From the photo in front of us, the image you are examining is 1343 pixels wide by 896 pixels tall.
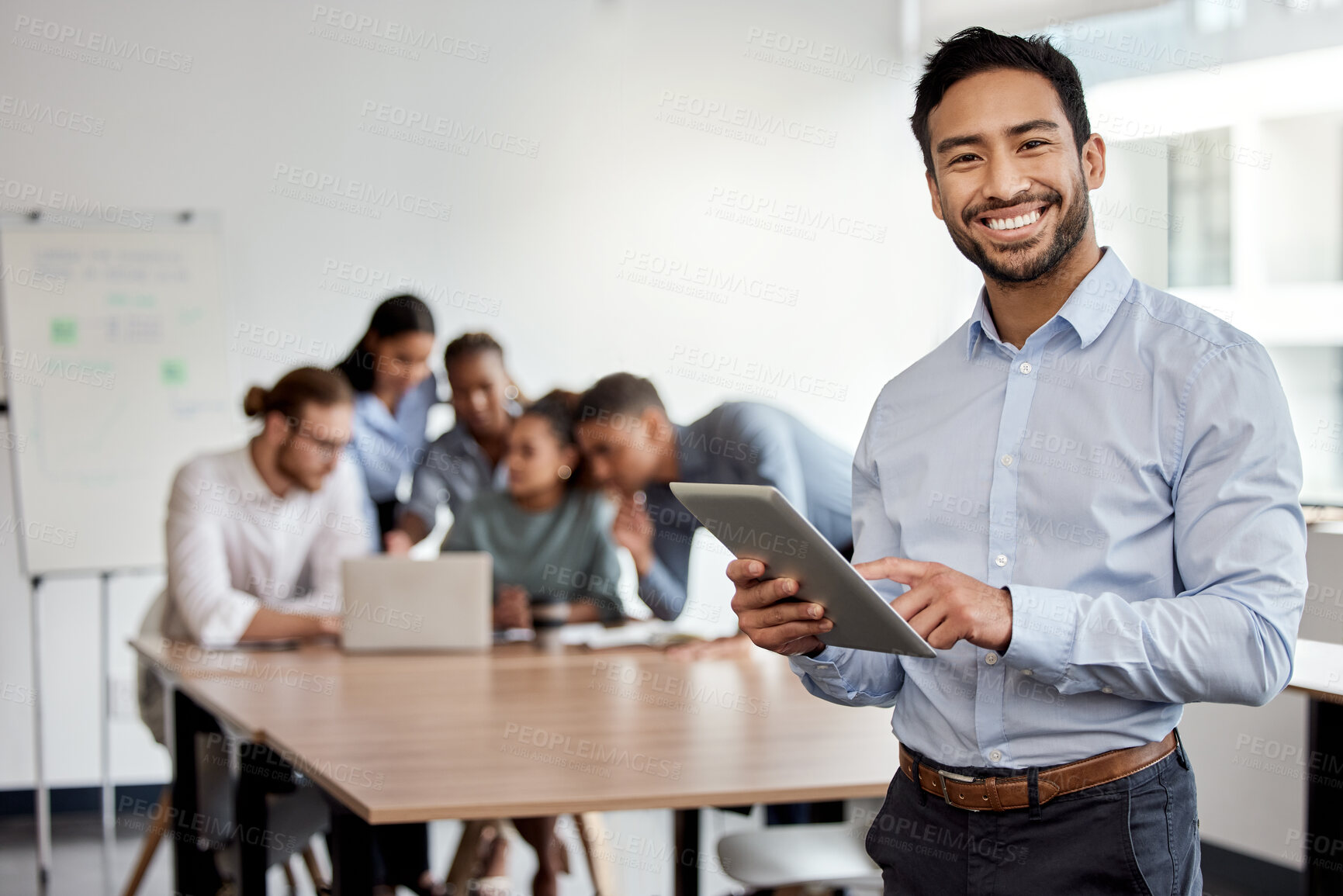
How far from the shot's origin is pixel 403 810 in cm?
202

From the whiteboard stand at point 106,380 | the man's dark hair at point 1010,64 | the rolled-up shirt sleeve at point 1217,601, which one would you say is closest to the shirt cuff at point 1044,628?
the rolled-up shirt sleeve at point 1217,601

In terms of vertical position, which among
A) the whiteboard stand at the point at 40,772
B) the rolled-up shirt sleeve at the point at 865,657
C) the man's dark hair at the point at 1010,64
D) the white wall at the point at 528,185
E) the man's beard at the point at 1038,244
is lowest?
the whiteboard stand at the point at 40,772

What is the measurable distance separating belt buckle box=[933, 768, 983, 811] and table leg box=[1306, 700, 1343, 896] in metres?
1.07

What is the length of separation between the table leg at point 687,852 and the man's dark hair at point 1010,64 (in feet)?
4.75

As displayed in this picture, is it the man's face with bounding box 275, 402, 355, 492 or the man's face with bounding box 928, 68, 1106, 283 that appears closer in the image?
the man's face with bounding box 928, 68, 1106, 283

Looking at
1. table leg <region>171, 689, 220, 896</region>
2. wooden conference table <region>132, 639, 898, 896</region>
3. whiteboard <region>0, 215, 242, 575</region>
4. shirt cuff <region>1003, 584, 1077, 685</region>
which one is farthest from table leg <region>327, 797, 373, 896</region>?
whiteboard <region>0, 215, 242, 575</region>

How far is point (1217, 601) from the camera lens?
127cm

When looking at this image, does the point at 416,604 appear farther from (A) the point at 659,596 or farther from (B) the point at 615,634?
(A) the point at 659,596

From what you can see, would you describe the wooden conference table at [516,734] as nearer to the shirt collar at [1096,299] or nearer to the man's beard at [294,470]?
the man's beard at [294,470]

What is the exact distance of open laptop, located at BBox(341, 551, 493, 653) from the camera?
3.62 meters

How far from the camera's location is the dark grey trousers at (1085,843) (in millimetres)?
1363

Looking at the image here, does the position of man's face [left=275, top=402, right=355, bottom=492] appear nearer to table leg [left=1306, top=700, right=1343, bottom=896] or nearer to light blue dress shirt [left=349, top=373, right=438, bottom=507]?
light blue dress shirt [left=349, top=373, right=438, bottom=507]

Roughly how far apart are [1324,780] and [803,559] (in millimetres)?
1368

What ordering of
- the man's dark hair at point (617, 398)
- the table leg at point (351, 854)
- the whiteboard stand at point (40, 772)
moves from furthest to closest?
the whiteboard stand at point (40, 772) < the man's dark hair at point (617, 398) < the table leg at point (351, 854)
